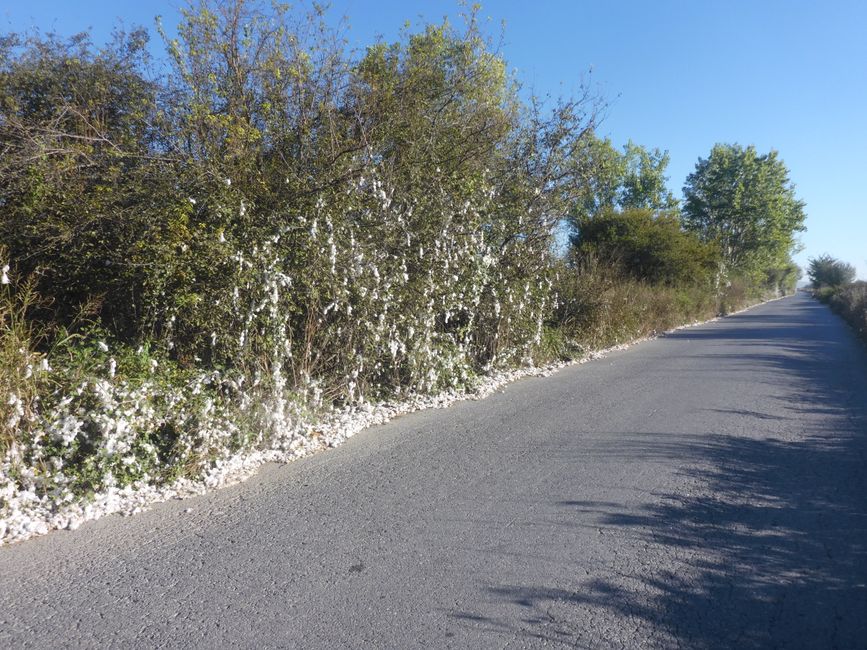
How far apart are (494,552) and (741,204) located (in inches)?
1653

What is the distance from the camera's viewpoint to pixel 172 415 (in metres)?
5.54

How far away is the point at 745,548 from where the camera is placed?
14.0 feet

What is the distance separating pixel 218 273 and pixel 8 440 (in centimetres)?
234

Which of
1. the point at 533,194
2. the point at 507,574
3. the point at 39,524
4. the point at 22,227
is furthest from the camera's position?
the point at 533,194

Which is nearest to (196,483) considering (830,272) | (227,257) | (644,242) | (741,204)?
(227,257)

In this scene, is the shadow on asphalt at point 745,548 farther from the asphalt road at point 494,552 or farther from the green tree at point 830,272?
the green tree at point 830,272

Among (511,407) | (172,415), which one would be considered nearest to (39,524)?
(172,415)

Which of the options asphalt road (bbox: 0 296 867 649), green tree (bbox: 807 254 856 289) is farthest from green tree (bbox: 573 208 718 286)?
green tree (bbox: 807 254 856 289)

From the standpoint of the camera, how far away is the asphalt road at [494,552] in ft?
11.2

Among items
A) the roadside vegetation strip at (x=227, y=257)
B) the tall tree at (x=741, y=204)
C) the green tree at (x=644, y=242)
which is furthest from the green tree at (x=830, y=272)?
the roadside vegetation strip at (x=227, y=257)

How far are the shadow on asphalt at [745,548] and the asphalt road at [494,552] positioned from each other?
1 cm

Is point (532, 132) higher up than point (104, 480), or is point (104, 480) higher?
point (532, 132)

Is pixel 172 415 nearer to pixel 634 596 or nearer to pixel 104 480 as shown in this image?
pixel 104 480

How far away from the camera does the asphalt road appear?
134 inches
